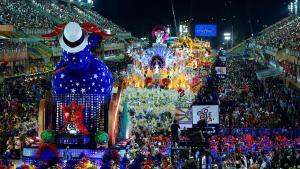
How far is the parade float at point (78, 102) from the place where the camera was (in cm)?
1619

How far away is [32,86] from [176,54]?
33.3 ft

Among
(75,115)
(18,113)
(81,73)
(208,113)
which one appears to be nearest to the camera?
(208,113)

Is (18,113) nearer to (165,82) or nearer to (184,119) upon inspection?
(184,119)

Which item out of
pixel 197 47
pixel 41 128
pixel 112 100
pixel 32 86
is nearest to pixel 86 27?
pixel 112 100

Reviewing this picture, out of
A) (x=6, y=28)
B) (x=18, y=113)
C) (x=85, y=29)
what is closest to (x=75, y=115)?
(x=85, y=29)

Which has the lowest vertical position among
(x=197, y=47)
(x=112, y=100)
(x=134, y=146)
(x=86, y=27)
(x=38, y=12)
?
(x=134, y=146)

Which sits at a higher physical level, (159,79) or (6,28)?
(6,28)

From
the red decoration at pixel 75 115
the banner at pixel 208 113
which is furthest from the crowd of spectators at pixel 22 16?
the banner at pixel 208 113

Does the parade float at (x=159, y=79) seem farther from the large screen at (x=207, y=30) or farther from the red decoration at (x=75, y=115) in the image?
the large screen at (x=207, y=30)

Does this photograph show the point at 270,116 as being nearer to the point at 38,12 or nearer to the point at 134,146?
the point at 134,146

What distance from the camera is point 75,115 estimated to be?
649 inches

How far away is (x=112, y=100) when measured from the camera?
16516 mm

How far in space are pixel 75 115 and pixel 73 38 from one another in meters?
2.37

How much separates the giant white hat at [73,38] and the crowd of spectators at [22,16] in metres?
33.1
